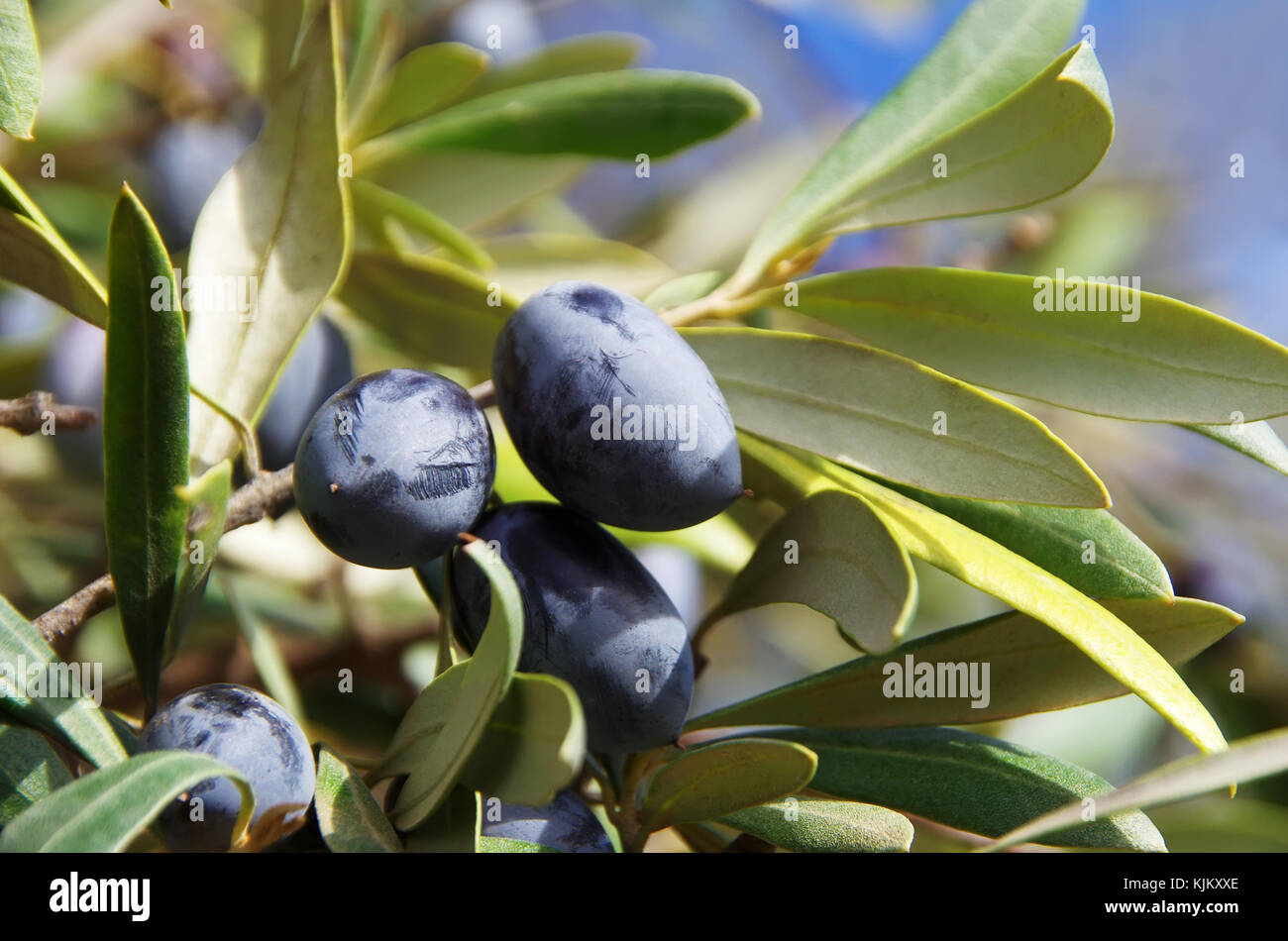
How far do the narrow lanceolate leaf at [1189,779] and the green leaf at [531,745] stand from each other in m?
0.22

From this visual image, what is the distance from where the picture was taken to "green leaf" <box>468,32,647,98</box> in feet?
3.87

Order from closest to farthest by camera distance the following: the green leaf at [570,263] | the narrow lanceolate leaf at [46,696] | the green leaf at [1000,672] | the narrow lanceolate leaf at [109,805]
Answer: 1. the narrow lanceolate leaf at [109,805]
2. the narrow lanceolate leaf at [46,696]
3. the green leaf at [1000,672]
4. the green leaf at [570,263]

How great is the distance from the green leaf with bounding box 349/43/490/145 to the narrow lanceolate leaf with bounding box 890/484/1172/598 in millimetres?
578

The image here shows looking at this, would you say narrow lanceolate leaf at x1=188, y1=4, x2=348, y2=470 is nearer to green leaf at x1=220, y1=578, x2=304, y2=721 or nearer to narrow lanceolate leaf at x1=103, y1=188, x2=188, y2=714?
narrow lanceolate leaf at x1=103, y1=188, x2=188, y2=714

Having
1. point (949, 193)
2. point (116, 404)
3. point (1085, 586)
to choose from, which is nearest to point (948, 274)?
point (949, 193)

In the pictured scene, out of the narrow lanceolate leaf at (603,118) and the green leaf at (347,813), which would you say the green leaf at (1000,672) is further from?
the narrow lanceolate leaf at (603,118)

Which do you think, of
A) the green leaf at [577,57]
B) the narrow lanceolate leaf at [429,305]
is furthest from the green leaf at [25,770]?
the green leaf at [577,57]

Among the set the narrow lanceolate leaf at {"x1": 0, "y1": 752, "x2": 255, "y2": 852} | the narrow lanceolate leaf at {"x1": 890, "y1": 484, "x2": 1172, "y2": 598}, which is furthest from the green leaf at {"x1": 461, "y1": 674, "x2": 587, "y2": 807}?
the narrow lanceolate leaf at {"x1": 890, "y1": 484, "x2": 1172, "y2": 598}

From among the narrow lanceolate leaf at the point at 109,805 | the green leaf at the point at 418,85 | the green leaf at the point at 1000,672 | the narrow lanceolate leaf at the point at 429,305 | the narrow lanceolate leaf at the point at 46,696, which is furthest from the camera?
the green leaf at the point at 418,85

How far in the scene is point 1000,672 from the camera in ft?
2.29

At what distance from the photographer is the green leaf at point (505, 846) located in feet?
1.90

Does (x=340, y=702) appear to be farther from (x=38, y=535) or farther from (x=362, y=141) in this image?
(x=362, y=141)

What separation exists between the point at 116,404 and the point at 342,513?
13cm

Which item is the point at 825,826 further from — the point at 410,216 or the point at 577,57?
the point at 577,57
